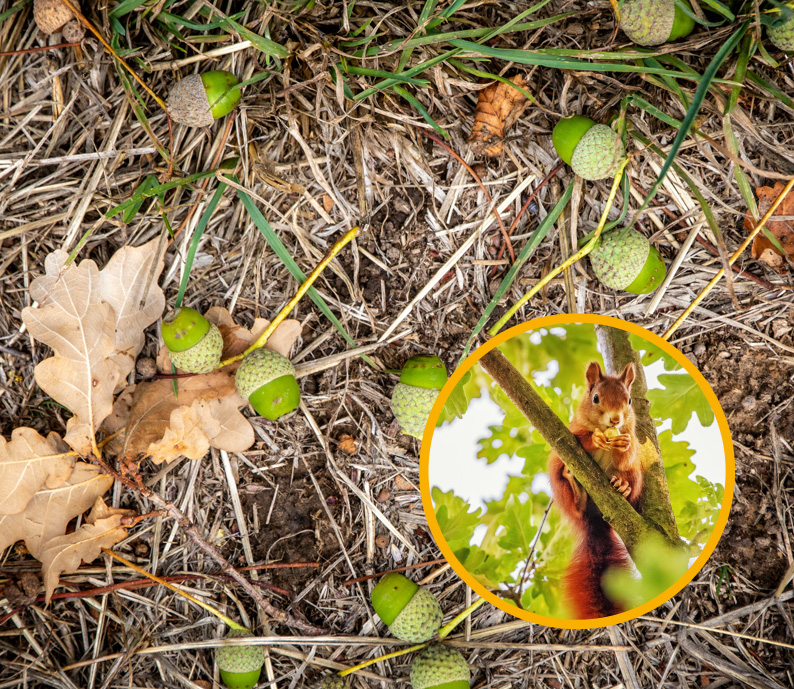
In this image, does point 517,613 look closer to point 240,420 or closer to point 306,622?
point 306,622

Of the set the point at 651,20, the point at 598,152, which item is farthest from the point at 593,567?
the point at 651,20

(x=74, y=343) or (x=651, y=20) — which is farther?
(x=74, y=343)

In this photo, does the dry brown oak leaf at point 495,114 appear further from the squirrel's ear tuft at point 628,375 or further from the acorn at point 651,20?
the squirrel's ear tuft at point 628,375

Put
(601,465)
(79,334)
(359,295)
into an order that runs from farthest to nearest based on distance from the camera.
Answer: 1. (359,295)
2. (79,334)
3. (601,465)

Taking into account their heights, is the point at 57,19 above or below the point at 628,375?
above

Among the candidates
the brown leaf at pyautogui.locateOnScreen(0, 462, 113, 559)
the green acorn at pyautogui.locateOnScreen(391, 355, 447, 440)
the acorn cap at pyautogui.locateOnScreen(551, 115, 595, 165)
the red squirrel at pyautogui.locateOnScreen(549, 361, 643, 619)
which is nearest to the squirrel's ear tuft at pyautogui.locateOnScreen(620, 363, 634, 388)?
the red squirrel at pyautogui.locateOnScreen(549, 361, 643, 619)

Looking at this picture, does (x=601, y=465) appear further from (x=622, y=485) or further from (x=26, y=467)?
(x=26, y=467)

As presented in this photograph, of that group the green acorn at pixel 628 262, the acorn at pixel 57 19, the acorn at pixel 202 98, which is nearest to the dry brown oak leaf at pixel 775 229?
the green acorn at pixel 628 262
